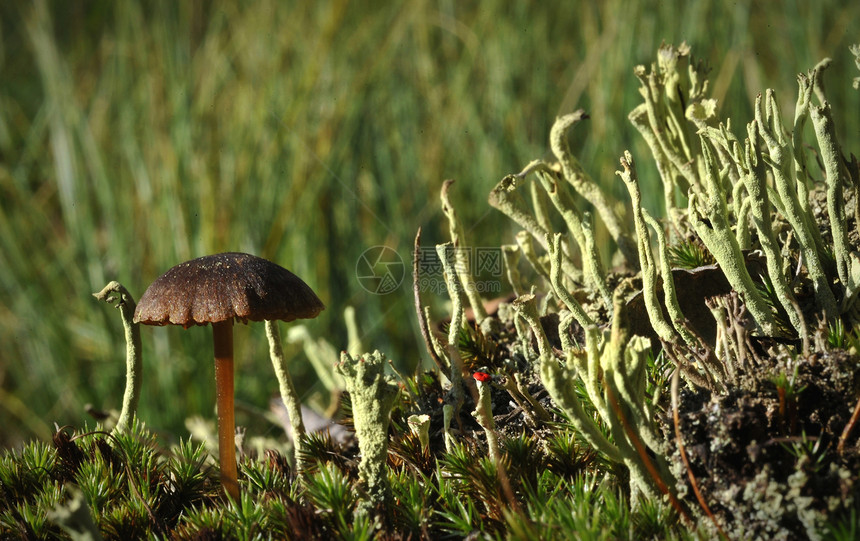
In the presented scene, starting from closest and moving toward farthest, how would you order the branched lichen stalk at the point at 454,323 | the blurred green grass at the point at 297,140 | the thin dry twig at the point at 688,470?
the thin dry twig at the point at 688,470, the branched lichen stalk at the point at 454,323, the blurred green grass at the point at 297,140

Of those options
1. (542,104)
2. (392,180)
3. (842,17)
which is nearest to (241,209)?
(392,180)

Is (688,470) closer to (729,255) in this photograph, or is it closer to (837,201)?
(729,255)

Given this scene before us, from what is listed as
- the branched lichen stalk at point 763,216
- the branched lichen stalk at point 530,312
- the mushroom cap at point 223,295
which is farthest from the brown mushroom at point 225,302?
the branched lichen stalk at point 763,216

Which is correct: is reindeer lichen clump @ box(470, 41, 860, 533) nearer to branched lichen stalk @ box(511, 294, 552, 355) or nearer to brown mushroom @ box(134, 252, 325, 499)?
branched lichen stalk @ box(511, 294, 552, 355)

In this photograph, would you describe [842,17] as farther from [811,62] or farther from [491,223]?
[491,223]

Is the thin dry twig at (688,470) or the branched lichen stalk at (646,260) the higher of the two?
the branched lichen stalk at (646,260)

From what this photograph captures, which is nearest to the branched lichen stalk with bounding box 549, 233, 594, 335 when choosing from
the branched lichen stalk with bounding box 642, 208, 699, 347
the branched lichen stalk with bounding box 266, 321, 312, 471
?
the branched lichen stalk with bounding box 642, 208, 699, 347

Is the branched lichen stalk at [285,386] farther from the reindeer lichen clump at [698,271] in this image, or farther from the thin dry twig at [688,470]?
the thin dry twig at [688,470]
